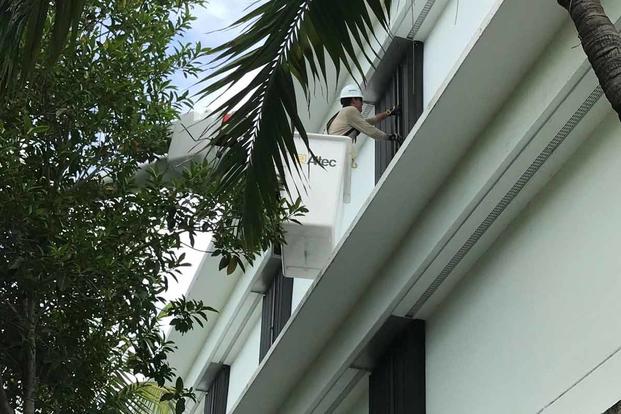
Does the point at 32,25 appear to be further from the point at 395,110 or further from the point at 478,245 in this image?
the point at 395,110

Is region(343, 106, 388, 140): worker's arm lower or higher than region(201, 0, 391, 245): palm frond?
higher

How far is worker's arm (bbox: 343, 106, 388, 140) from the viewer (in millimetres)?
11344

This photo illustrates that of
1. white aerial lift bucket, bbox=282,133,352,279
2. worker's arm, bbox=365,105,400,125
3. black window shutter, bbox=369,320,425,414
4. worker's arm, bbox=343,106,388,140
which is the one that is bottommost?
black window shutter, bbox=369,320,425,414

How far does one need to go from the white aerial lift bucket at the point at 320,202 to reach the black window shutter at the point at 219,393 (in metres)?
7.68

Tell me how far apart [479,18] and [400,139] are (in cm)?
170

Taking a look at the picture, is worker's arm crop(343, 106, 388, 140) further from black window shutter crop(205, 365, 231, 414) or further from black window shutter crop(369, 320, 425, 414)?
black window shutter crop(205, 365, 231, 414)

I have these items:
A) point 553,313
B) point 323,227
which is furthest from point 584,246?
point 323,227

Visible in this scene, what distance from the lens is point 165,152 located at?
9164 millimetres

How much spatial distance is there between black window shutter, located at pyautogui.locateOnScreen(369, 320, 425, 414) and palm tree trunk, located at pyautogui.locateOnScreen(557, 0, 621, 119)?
601 cm

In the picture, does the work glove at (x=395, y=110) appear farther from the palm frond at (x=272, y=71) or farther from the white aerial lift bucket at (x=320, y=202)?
the palm frond at (x=272, y=71)

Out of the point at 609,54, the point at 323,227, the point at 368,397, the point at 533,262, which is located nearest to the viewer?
the point at 609,54

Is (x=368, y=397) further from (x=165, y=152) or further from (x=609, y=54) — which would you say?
(x=609, y=54)

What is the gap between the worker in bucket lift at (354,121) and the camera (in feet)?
37.4

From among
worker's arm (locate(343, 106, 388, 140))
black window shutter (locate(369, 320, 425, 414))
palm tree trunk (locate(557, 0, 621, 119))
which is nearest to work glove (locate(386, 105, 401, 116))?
worker's arm (locate(343, 106, 388, 140))
